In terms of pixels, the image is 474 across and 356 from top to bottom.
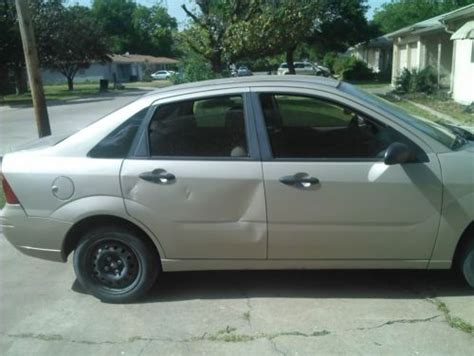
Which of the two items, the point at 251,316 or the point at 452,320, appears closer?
the point at 452,320

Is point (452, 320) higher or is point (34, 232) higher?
point (34, 232)

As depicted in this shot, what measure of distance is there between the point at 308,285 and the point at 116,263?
1548 mm

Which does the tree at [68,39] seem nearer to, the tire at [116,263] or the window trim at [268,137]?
the tire at [116,263]

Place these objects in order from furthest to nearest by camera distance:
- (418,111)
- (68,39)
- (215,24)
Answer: (68,39) < (418,111) < (215,24)

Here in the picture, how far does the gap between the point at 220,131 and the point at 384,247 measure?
1484mm

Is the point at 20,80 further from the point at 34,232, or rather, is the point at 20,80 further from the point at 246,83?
the point at 246,83

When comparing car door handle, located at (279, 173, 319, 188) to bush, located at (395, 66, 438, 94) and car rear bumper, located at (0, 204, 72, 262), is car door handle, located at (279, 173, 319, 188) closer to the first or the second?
car rear bumper, located at (0, 204, 72, 262)

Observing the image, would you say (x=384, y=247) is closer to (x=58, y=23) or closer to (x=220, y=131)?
(x=220, y=131)

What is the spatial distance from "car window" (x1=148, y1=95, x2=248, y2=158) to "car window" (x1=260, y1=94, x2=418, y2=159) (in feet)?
0.77

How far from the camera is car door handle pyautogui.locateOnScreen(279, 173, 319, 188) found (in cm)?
409

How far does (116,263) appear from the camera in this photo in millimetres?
4469

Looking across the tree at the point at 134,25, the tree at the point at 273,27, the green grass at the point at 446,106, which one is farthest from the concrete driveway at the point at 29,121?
the tree at the point at 134,25

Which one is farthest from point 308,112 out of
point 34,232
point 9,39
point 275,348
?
point 9,39

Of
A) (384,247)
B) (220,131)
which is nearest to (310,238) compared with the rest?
(384,247)
